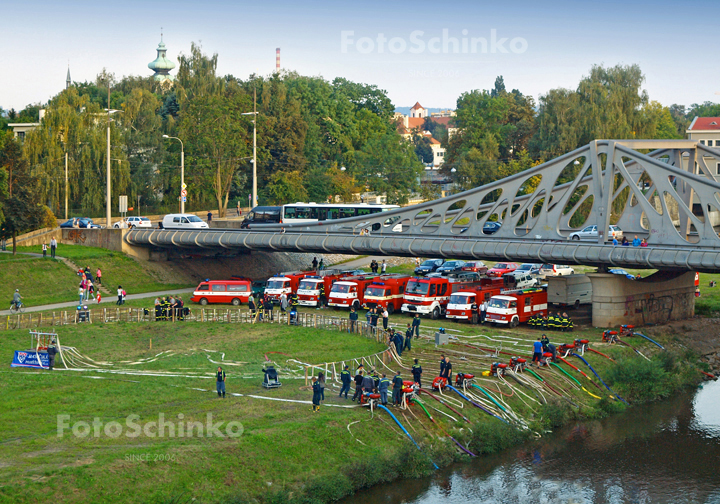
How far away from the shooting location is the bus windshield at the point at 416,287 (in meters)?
54.6

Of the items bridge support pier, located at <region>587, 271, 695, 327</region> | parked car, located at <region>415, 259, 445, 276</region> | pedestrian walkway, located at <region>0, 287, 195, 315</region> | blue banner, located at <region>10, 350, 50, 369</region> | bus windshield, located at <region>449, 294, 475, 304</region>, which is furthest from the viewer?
parked car, located at <region>415, 259, 445, 276</region>

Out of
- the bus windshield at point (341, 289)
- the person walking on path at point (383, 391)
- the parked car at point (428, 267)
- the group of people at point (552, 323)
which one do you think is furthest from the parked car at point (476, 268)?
the person walking on path at point (383, 391)

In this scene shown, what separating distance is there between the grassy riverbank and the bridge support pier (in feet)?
25.6

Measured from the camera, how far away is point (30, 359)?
37.9 m

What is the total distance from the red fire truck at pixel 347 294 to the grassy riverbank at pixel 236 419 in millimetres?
9531

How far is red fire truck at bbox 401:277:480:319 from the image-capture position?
2142 inches

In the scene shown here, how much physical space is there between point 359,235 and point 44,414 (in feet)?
117

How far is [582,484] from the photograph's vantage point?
99.1 ft

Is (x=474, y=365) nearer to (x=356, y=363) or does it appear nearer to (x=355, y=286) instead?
(x=356, y=363)

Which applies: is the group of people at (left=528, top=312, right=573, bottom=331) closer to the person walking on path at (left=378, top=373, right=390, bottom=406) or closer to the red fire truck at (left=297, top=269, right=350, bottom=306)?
the red fire truck at (left=297, top=269, right=350, bottom=306)

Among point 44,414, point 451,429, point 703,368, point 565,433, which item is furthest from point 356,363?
point 703,368

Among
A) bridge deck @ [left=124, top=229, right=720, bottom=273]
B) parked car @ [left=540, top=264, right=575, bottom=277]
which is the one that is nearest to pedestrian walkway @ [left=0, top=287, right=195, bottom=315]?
bridge deck @ [left=124, top=229, right=720, bottom=273]

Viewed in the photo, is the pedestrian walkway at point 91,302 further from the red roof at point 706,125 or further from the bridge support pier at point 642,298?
the red roof at point 706,125

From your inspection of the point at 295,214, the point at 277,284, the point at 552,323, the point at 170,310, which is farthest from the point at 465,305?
the point at 295,214
